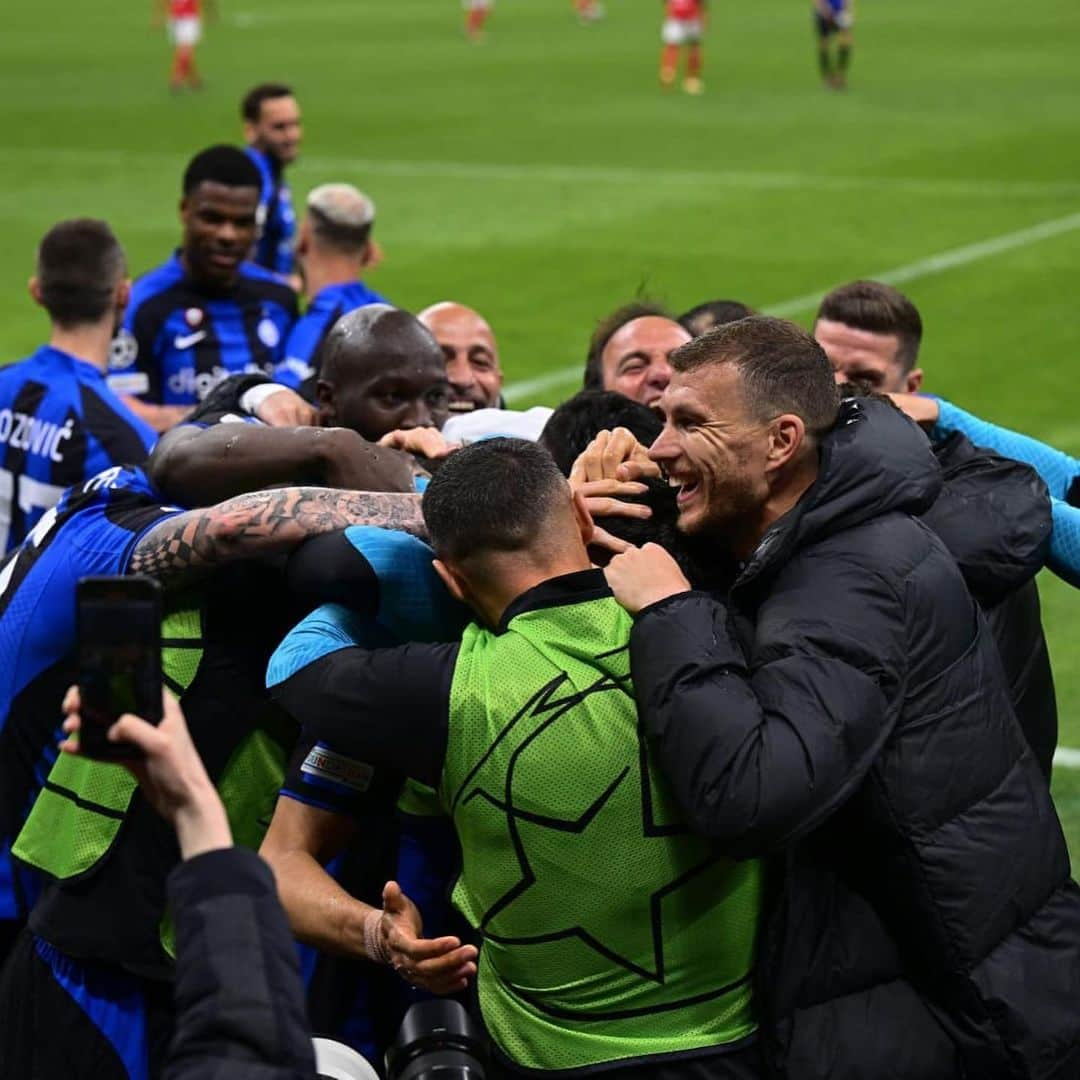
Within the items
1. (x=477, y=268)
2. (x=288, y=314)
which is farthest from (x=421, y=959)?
(x=477, y=268)

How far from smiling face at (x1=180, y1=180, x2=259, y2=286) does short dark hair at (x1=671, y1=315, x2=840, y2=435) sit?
541cm

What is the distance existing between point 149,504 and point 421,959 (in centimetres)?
126

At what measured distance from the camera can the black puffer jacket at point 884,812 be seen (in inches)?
121

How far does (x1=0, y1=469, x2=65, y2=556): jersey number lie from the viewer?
6.58 m

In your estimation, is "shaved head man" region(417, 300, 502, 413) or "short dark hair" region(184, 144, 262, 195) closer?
"shaved head man" region(417, 300, 502, 413)

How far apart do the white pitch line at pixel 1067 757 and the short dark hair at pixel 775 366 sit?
12.1 feet

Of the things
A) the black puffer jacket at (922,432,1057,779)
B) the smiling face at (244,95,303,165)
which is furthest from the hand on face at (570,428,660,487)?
the smiling face at (244,95,303,165)

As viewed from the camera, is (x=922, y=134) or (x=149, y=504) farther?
(x=922, y=134)

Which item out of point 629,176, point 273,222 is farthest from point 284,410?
point 629,176

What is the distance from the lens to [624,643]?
10.5ft

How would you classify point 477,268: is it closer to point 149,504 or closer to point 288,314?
point 288,314

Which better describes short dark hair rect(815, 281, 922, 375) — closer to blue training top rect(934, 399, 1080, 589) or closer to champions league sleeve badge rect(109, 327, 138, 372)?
blue training top rect(934, 399, 1080, 589)

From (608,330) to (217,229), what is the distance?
332 cm

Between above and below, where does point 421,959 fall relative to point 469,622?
below
